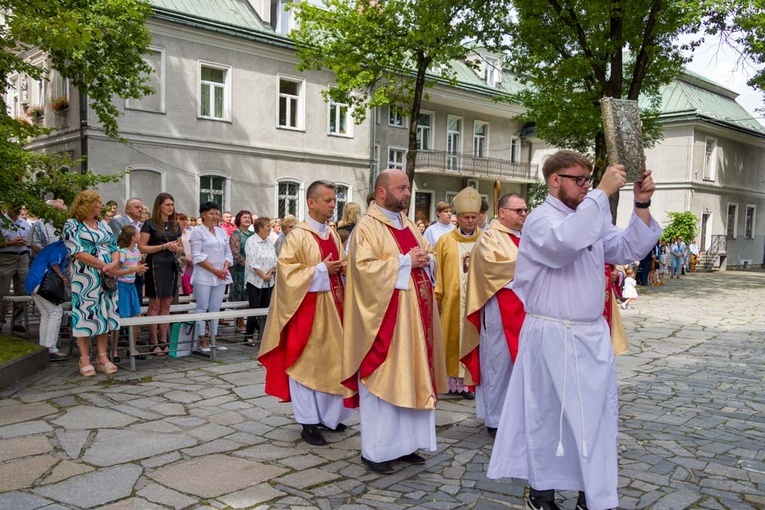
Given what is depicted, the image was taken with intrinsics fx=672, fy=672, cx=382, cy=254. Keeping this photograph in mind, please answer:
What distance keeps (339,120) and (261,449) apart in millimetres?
21195

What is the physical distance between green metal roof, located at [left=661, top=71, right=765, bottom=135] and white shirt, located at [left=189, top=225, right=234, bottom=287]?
27090mm

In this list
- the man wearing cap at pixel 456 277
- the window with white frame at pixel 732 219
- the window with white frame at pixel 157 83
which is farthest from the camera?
the window with white frame at pixel 732 219

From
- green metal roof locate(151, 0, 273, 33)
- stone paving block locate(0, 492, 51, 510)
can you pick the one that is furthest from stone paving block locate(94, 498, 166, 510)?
green metal roof locate(151, 0, 273, 33)

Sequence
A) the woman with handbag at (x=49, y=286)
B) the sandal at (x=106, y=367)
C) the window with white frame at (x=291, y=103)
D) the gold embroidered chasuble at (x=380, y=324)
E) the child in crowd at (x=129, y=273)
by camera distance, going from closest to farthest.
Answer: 1. the gold embroidered chasuble at (x=380, y=324)
2. the sandal at (x=106, y=367)
3. the woman with handbag at (x=49, y=286)
4. the child in crowd at (x=129, y=273)
5. the window with white frame at (x=291, y=103)

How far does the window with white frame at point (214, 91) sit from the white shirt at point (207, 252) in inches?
541

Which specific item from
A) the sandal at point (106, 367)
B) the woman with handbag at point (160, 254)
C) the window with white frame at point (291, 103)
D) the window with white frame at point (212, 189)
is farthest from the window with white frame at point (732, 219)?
the sandal at point (106, 367)

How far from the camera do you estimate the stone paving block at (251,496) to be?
3.93 meters

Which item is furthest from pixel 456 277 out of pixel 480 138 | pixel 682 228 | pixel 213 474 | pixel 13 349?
pixel 480 138

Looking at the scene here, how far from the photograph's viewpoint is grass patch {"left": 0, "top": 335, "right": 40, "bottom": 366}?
691 centimetres

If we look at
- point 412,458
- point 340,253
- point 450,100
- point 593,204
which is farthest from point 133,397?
point 450,100

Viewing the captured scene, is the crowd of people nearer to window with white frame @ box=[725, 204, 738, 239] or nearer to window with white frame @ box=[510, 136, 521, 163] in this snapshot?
window with white frame @ box=[510, 136, 521, 163]

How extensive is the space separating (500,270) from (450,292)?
1.46m

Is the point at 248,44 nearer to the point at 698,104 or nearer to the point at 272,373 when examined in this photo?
the point at 272,373

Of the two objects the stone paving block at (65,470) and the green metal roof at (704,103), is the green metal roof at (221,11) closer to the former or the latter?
the stone paving block at (65,470)
